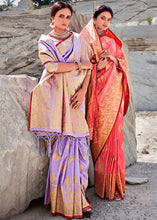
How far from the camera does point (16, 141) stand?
190 centimetres

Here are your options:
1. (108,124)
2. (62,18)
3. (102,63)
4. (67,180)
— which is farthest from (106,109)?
(62,18)

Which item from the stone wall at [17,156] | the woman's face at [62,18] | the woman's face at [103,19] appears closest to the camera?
the stone wall at [17,156]

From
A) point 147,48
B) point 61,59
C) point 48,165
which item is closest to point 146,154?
point 147,48

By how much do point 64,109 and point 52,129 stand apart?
17cm

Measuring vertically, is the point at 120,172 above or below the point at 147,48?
below

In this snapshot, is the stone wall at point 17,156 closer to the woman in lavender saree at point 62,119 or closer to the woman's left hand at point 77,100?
the woman in lavender saree at point 62,119

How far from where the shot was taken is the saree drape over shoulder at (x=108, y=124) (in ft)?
7.50

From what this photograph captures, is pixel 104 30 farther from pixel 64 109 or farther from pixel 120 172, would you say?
pixel 120 172

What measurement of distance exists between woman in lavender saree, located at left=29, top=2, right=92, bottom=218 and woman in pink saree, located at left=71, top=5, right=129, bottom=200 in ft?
0.90

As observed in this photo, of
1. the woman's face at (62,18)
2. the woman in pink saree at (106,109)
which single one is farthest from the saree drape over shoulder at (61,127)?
the woman in pink saree at (106,109)

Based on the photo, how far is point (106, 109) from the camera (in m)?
2.34

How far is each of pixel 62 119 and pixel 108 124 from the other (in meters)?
0.53

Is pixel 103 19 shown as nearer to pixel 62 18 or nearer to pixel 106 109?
pixel 62 18

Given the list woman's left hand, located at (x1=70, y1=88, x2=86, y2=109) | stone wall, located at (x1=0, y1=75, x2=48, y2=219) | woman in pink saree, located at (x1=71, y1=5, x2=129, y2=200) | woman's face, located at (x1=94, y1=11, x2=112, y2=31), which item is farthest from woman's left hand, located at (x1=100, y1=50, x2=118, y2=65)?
stone wall, located at (x1=0, y1=75, x2=48, y2=219)
